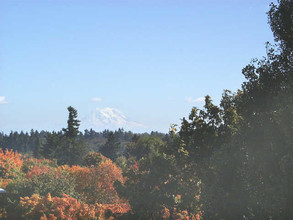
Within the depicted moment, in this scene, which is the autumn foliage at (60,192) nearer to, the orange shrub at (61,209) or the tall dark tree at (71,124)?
the orange shrub at (61,209)

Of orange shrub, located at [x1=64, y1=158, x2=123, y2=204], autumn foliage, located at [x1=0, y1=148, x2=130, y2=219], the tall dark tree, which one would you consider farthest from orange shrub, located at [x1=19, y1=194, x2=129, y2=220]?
the tall dark tree

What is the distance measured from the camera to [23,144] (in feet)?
646

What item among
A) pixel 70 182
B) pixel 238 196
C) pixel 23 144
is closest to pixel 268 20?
pixel 238 196

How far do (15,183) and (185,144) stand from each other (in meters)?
18.3

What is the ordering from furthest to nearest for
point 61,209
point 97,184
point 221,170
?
point 97,184 < point 61,209 < point 221,170

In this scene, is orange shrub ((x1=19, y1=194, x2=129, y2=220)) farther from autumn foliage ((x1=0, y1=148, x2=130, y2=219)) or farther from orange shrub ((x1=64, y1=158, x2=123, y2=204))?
orange shrub ((x1=64, y1=158, x2=123, y2=204))

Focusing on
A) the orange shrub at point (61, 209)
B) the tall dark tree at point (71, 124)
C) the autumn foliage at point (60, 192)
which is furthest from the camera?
the tall dark tree at point (71, 124)

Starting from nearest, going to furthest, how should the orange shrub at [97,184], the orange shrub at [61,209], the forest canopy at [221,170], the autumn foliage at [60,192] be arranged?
the forest canopy at [221,170], the orange shrub at [61,209], the autumn foliage at [60,192], the orange shrub at [97,184]

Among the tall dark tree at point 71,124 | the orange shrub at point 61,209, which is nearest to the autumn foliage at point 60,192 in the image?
the orange shrub at point 61,209

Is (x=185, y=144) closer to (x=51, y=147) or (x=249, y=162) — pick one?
(x=249, y=162)

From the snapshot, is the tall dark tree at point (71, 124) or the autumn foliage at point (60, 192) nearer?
the autumn foliage at point (60, 192)

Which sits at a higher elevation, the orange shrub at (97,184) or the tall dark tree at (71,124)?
the tall dark tree at (71,124)

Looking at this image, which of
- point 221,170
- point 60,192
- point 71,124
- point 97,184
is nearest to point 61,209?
point 60,192

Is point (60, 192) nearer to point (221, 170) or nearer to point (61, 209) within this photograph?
point (61, 209)
